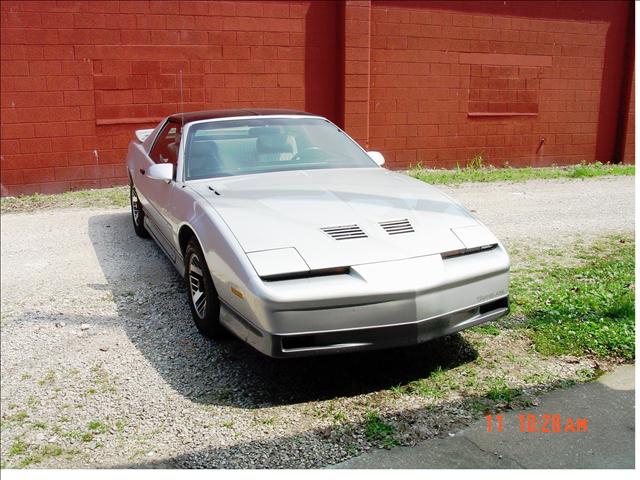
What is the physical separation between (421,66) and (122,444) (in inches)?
360

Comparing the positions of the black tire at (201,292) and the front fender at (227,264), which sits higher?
the front fender at (227,264)

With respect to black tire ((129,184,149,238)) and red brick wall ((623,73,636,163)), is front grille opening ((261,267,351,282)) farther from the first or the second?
red brick wall ((623,73,636,163))

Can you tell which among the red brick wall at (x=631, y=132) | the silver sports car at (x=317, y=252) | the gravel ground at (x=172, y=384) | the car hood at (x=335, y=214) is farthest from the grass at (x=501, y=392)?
the red brick wall at (x=631, y=132)

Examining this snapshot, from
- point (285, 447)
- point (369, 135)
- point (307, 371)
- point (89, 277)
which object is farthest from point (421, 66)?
point (285, 447)

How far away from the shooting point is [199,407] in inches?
135

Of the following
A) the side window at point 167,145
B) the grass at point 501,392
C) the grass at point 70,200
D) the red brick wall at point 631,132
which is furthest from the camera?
the red brick wall at point 631,132

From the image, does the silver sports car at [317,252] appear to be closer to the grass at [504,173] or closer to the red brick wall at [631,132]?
the grass at [504,173]

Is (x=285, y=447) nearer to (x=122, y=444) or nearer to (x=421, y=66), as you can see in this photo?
(x=122, y=444)

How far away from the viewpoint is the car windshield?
16.0 feet

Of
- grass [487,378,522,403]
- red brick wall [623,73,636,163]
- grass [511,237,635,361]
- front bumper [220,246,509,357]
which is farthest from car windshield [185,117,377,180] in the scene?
red brick wall [623,73,636,163]

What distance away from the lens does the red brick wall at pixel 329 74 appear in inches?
366
